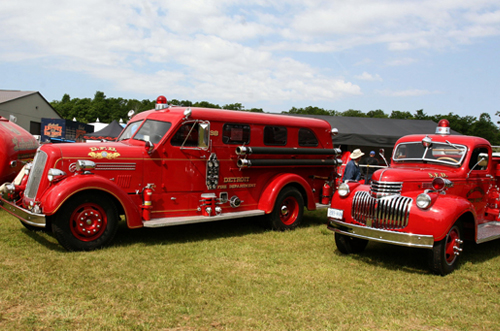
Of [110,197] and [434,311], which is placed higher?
[110,197]

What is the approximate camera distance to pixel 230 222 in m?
9.05

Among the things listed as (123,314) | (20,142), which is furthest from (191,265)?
(20,142)

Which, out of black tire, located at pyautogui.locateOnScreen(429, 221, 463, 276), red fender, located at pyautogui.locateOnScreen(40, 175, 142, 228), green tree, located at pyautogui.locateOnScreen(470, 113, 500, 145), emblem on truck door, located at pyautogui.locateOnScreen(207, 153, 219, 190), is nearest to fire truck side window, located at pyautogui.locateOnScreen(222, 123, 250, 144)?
emblem on truck door, located at pyautogui.locateOnScreen(207, 153, 219, 190)

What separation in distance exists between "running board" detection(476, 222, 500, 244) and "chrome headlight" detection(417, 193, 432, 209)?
132cm

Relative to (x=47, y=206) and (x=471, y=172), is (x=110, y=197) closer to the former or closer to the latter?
(x=47, y=206)

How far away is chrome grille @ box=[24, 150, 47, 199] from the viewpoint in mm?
6152

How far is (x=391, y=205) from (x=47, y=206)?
4833mm

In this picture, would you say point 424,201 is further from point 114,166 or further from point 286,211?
point 114,166

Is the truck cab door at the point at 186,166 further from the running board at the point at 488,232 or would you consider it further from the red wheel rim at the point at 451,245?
the running board at the point at 488,232

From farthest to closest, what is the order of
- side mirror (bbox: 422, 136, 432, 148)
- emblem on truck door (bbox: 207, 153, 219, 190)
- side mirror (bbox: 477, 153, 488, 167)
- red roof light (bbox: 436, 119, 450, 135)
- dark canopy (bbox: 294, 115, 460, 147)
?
dark canopy (bbox: 294, 115, 460, 147)
emblem on truck door (bbox: 207, 153, 219, 190)
red roof light (bbox: 436, 119, 450, 135)
side mirror (bbox: 422, 136, 432, 148)
side mirror (bbox: 477, 153, 488, 167)

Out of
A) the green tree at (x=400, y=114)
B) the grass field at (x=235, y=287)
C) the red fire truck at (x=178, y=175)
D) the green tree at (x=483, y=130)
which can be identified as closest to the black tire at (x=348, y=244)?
the grass field at (x=235, y=287)

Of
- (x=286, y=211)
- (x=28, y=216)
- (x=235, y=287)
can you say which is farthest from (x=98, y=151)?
(x=286, y=211)

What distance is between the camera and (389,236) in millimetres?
5344

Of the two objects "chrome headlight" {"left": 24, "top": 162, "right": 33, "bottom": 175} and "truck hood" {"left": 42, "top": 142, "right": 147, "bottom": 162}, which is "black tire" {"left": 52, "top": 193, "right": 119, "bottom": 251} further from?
"chrome headlight" {"left": 24, "top": 162, "right": 33, "bottom": 175}
